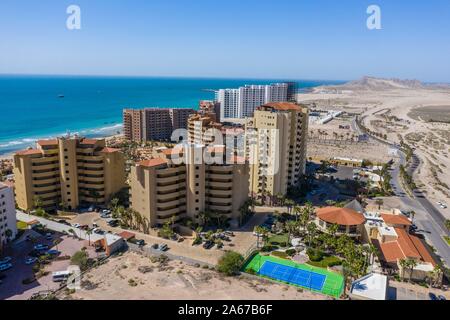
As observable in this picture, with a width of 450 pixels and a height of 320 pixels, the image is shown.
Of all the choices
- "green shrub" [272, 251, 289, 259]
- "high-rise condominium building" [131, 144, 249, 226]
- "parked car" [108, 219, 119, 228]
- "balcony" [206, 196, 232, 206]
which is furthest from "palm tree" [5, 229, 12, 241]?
"green shrub" [272, 251, 289, 259]

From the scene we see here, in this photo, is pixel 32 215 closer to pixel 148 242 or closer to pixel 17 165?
pixel 17 165

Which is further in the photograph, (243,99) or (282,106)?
(243,99)

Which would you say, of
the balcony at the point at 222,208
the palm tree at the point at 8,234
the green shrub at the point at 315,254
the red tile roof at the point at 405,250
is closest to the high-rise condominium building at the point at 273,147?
the balcony at the point at 222,208

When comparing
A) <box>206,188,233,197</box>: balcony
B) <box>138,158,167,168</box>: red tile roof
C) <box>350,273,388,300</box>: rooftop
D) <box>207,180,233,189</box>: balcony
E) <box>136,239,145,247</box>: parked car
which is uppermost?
<box>138,158,167,168</box>: red tile roof

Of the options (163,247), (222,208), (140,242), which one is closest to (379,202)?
(222,208)

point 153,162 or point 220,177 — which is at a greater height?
point 153,162

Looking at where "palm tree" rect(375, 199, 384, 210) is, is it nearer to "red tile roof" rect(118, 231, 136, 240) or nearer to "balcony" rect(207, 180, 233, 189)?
"balcony" rect(207, 180, 233, 189)

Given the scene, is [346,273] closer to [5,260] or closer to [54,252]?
[54,252]

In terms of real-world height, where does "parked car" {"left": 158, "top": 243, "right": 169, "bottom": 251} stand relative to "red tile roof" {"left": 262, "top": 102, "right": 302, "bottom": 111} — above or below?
below
